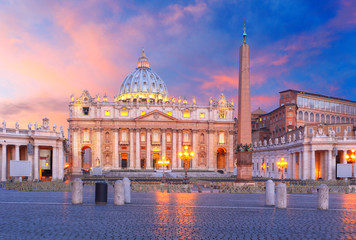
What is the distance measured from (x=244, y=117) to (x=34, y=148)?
99.3ft

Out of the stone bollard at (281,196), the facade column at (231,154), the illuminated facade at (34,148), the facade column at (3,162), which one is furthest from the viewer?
the facade column at (231,154)

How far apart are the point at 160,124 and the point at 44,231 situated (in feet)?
277

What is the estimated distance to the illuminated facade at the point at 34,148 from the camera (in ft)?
150

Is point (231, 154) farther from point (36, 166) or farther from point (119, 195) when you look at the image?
point (119, 195)

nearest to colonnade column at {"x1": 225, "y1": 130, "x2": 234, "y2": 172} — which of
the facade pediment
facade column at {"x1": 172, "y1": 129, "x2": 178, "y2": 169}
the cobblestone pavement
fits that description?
facade column at {"x1": 172, "y1": 129, "x2": 178, "y2": 169}

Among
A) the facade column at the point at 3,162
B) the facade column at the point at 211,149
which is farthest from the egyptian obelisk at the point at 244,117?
the facade column at the point at 211,149

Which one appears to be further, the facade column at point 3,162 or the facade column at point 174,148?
the facade column at point 174,148

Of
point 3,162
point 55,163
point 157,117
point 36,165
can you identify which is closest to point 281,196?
point 3,162

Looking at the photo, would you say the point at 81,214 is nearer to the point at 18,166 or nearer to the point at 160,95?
the point at 18,166

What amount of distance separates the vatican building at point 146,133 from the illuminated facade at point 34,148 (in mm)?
38423

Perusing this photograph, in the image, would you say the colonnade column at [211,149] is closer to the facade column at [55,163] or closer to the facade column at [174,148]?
the facade column at [174,148]

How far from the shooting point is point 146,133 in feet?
312

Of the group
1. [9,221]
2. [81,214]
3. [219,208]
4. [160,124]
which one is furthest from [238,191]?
[160,124]

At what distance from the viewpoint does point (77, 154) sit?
91.6 meters
